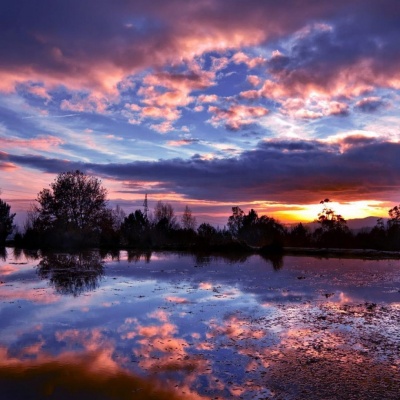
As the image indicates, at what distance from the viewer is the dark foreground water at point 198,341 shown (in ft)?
→ 24.4

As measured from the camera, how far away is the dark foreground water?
7.43 meters

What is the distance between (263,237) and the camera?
2490 inches

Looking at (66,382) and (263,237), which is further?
(263,237)

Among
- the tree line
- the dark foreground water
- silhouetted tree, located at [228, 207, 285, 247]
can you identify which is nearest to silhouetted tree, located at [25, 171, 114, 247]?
the tree line

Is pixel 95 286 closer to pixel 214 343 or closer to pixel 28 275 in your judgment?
pixel 28 275

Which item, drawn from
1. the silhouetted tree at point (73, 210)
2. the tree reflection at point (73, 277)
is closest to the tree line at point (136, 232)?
the silhouetted tree at point (73, 210)

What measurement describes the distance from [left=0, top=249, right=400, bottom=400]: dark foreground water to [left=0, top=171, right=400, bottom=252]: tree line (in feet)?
98.1

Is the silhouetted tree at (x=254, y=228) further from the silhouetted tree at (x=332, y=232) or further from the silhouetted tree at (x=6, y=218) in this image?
the silhouetted tree at (x=6, y=218)

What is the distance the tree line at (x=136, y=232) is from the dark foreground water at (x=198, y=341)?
29908mm

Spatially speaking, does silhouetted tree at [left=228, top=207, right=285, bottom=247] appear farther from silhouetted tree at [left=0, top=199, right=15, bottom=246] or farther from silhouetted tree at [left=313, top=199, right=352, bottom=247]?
silhouetted tree at [left=0, top=199, right=15, bottom=246]

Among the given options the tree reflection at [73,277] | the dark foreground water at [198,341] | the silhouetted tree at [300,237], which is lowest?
the dark foreground water at [198,341]

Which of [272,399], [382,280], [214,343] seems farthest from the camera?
[382,280]

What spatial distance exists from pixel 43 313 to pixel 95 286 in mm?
6180

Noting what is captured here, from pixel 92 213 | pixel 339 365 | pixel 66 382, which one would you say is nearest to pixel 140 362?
pixel 66 382
